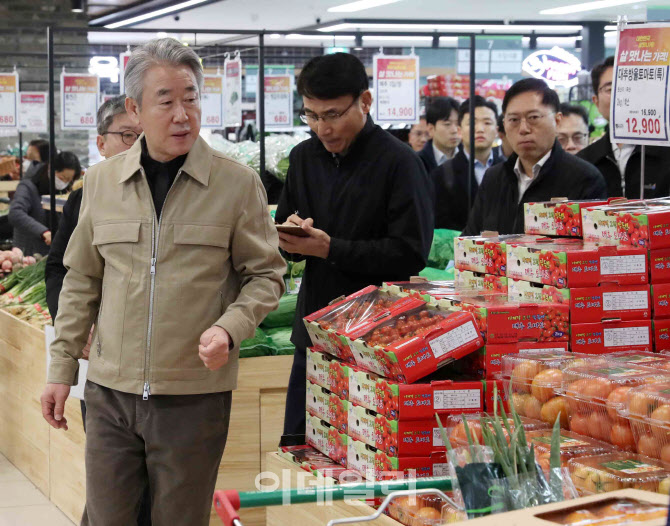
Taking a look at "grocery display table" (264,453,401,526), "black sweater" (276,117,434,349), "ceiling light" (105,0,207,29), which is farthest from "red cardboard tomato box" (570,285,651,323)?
"ceiling light" (105,0,207,29)

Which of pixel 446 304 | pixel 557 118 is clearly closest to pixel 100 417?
pixel 446 304

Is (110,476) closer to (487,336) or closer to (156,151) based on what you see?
(156,151)

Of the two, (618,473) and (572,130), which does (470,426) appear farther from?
(572,130)

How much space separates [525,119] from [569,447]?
2134 mm

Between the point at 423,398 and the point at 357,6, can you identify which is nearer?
the point at 423,398

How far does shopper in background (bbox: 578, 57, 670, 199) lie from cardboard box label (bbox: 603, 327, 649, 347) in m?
1.98

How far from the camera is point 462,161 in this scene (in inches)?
268

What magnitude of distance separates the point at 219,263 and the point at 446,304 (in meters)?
0.68

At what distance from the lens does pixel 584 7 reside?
1588 cm

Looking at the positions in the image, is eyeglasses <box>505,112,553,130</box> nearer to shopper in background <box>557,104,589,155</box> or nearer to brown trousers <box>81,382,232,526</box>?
brown trousers <box>81,382,232,526</box>

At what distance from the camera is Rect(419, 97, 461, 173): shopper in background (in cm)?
757

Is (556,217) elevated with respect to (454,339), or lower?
elevated

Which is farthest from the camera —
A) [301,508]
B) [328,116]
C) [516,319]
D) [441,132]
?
[441,132]

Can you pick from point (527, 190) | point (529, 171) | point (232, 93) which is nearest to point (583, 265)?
point (527, 190)
